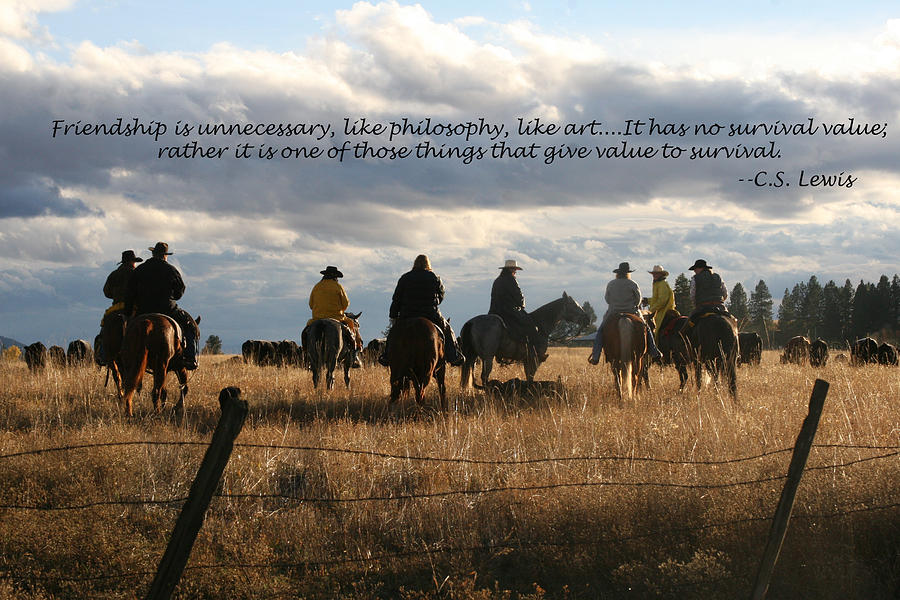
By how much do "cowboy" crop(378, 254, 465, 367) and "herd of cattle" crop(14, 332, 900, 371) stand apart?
7868mm

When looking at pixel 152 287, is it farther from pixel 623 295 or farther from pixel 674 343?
pixel 674 343

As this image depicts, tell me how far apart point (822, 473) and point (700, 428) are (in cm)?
197

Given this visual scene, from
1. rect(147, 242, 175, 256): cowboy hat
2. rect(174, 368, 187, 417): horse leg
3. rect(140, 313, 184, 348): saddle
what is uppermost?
rect(147, 242, 175, 256): cowboy hat

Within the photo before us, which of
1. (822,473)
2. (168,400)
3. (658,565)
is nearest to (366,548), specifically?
(658,565)

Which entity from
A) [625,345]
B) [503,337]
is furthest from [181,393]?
[625,345]

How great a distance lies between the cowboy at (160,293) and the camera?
38.4 feet

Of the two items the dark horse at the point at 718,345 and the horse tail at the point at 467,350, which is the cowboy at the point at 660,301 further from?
the horse tail at the point at 467,350

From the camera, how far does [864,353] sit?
20.9 metres

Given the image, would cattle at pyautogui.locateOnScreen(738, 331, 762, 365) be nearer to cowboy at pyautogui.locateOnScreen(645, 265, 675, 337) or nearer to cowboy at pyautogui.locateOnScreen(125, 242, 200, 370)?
cowboy at pyautogui.locateOnScreen(645, 265, 675, 337)

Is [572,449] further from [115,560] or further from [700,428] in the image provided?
[115,560]

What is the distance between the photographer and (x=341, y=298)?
47.3 feet

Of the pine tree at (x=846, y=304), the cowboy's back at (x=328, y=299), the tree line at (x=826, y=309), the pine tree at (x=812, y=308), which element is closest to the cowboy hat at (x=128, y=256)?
the cowboy's back at (x=328, y=299)

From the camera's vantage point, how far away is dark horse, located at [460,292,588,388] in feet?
46.3

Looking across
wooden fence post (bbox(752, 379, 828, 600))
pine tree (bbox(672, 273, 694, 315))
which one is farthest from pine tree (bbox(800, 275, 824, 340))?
wooden fence post (bbox(752, 379, 828, 600))
